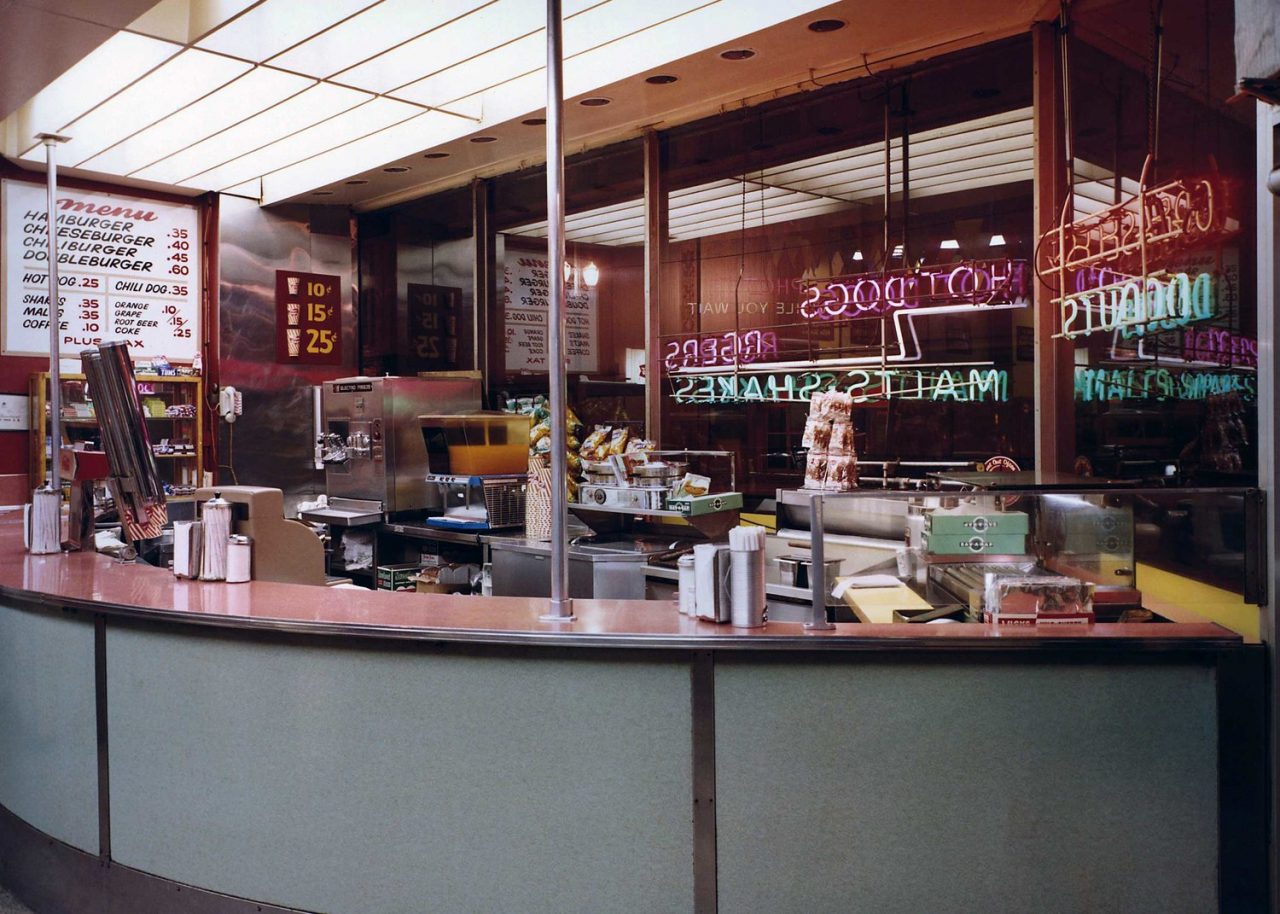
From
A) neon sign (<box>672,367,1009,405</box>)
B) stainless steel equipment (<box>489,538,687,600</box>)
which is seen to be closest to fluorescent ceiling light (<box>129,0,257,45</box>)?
stainless steel equipment (<box>489,538,687,600</box>)

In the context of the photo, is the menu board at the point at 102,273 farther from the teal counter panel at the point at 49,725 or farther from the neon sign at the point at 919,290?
the neon sign at the point at 919,290

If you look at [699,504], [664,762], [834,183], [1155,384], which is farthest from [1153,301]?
[664,762]

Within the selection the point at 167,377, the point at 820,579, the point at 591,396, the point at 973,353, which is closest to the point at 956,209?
the point at 973,353

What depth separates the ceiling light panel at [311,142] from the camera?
6.05 m

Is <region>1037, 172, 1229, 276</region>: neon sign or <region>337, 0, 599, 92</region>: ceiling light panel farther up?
<region>337, 0, 599, 92</region>: ceiling light panel

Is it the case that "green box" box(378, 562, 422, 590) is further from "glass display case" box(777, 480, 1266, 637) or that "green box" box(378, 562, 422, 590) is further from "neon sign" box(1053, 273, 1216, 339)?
"glass display case" box(777, 480, 1266, 637)

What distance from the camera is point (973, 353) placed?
194 inches

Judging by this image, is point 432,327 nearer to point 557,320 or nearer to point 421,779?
point 557,320

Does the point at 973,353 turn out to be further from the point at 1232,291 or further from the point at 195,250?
the point at 195,250

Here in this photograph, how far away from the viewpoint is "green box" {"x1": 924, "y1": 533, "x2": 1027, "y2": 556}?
2.36 m

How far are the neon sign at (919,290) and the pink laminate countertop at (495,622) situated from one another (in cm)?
275

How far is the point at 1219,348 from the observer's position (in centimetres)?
401

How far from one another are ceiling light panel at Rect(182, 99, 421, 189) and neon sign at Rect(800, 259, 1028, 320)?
2770mm

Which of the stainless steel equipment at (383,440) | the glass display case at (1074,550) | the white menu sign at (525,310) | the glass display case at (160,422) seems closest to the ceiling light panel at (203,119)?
the glass display case at (160,422)
